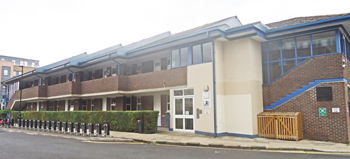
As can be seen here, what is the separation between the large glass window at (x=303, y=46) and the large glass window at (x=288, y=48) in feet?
0.99

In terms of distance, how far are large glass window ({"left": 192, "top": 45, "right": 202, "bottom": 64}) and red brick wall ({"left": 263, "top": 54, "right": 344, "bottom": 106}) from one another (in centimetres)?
394

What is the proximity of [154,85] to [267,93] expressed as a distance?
23.6 feet

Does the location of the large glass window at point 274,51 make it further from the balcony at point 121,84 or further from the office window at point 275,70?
the balcony at point 121,84

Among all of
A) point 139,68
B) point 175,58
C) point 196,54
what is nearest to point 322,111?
point 196,54

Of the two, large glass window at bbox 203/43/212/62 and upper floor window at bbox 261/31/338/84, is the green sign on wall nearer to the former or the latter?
upper floor window at bbox 261/31/338/84

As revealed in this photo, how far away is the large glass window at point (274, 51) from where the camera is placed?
48.7 feet

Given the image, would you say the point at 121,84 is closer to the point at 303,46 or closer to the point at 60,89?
the point at 60,89

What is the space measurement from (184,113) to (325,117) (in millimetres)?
7302

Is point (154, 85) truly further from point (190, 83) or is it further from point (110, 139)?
point (110, 139)

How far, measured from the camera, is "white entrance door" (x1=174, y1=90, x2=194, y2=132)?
1577 cm

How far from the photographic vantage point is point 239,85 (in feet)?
47.8

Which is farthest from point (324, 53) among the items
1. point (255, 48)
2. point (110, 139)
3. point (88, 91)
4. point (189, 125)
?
point (88, 91)

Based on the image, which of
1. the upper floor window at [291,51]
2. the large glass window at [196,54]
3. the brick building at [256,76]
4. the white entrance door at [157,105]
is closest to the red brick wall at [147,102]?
the white entrance door at [157,105]

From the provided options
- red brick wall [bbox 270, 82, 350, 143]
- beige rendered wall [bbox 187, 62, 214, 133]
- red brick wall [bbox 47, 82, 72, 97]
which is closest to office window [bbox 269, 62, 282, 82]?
red brick wall [bbox 270, 82, 350, 143]
